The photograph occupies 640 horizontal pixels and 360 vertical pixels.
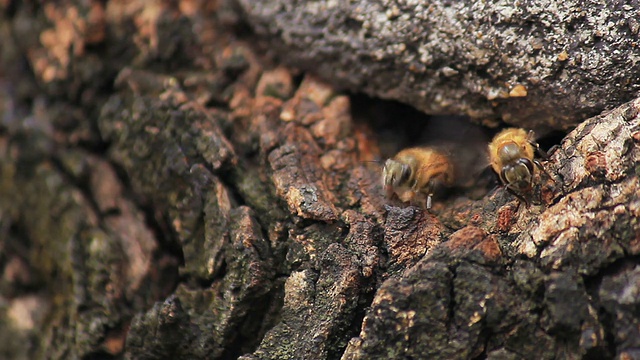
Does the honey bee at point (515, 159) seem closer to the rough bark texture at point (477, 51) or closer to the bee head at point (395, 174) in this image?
the rough bark texture at point (477, 51)

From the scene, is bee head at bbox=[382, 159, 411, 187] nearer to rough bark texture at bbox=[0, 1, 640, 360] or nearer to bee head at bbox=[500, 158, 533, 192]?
rough bark texture at bbox=[0, 1, 640, 360]

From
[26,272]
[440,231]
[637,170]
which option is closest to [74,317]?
[26,272]

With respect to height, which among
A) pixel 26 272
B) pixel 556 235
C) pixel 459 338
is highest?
pixel 556 235

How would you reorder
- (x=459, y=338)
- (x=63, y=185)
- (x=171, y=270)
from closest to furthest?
1. (x=459, y=338)
2. (x=171, y=270)
3. (x=63, y=185)

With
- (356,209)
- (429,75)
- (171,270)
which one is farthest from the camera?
(171,270)

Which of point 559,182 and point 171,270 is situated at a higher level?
point 559,182

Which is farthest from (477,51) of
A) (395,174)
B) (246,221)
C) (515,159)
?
(246,221)

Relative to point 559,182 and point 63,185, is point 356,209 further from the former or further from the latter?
point 63,185
